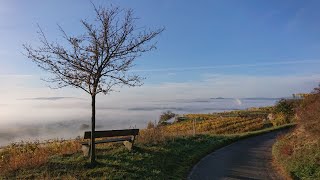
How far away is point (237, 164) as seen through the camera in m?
16.9

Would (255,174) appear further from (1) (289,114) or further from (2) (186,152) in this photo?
(1) (289,114)

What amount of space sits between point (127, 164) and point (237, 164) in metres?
4.98

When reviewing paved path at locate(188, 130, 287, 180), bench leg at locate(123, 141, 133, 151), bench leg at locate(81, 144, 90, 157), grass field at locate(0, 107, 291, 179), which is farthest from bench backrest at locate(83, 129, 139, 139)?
paved path at locate(188, 130, 287, 180)

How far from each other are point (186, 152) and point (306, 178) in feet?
21.3

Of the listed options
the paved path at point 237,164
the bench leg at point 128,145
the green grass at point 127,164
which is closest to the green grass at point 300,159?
the paved path at point 237,164

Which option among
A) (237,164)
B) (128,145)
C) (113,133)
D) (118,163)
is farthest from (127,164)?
(237,164)

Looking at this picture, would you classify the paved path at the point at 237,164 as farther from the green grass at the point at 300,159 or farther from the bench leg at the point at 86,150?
the bench leg at the point at 86,150

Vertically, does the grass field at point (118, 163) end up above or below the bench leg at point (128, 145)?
below

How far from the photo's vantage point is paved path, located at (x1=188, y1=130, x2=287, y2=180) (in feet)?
47.6

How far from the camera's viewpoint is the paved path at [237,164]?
14516 mm

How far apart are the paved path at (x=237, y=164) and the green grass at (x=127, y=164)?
1.82 ft

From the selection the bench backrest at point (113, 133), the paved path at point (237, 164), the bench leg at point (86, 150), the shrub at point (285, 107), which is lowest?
the paved path at point (237, 164)

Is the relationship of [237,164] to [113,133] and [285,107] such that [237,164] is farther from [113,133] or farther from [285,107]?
[285,107]

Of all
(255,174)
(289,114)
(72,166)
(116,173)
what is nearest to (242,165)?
(255,174)
